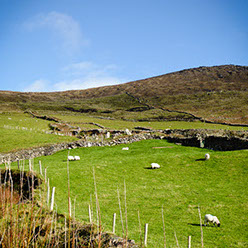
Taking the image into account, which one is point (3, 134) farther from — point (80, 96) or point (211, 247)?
point (80, 96)

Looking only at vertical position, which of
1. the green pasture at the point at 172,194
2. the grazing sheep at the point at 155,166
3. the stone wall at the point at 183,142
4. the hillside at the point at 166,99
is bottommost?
the green pasture at the point at 172,194

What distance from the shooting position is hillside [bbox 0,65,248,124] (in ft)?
323

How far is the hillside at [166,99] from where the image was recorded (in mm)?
98600

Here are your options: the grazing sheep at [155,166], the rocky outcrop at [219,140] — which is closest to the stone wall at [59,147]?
the rocky outcrop at [219,140]

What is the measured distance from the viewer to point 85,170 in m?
18.8

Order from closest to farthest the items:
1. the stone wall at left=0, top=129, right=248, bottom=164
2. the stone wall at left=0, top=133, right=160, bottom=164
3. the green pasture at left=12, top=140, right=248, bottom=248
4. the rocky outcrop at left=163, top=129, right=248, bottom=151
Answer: the green pasture at left=12, top=140, right=248, bottom=248
the rocky outcrop at left=163, top=129, right=248, bottom=151
the stone wall at left=0, top=129, right=248, bottom=164
the stone wall at left=0, top=133, right=160, bottom=164

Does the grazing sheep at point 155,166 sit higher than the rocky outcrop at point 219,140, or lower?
lower

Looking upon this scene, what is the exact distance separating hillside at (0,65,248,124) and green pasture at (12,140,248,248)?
57.1m

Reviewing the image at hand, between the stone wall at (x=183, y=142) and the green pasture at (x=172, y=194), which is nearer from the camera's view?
the green pasture at (x=172, y=194)

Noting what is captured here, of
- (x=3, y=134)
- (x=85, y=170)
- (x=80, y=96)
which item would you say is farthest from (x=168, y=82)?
(x=85, y=170)

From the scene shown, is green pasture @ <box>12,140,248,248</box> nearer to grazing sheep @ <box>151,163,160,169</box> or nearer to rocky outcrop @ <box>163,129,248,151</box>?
grazing sheep @ <box>151,163,160,169</box>

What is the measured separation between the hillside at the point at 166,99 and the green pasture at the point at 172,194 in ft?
187

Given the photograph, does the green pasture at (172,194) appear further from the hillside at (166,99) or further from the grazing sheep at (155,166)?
the hillside at (166,99)

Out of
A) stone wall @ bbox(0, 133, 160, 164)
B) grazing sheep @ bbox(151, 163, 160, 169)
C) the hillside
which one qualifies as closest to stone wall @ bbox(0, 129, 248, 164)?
stone wall @ bbox(0, 133, 160, 164)
